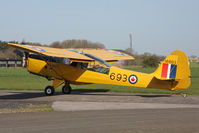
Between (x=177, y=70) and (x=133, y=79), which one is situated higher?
Result: (x=177, y=70)

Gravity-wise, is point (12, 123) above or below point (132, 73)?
below

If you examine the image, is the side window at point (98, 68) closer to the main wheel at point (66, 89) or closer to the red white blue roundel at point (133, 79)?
the red white blue roundel at point (133, 79)

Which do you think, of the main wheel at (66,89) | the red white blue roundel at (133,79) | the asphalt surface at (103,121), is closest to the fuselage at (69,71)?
the main wheel at (66,89)

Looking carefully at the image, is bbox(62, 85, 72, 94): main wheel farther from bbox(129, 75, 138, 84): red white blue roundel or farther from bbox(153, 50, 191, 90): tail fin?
bbox(153, 50, 191, 90): tail fin

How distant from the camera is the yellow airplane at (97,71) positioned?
46.9 feet

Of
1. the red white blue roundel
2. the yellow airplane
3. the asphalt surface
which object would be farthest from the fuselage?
the asphalt surface

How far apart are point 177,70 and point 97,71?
4191 millimetres

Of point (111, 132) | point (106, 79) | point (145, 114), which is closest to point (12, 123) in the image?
point (111, 132)

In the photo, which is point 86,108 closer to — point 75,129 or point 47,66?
point 75,129

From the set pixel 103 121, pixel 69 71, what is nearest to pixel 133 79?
pixel 69 71

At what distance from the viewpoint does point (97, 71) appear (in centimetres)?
1602

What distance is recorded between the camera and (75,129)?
24.3 feet

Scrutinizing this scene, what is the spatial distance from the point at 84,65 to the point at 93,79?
0.98 meters

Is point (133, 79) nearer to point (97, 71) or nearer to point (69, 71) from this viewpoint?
point (97, 71)
